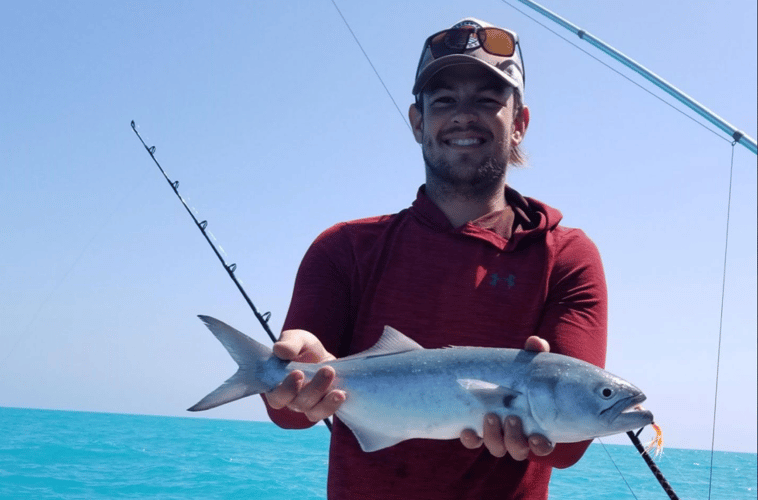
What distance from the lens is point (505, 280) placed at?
9.41ft

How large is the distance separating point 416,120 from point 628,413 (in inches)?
80.2

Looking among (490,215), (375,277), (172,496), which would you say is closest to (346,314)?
(375,277)

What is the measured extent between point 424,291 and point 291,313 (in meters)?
0.68

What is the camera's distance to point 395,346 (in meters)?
2.69

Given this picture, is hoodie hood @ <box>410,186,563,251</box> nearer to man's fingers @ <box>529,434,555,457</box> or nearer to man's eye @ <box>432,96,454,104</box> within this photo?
man's eye @ <box>432,96,454,104</box>

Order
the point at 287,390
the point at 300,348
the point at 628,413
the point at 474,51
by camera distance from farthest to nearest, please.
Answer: the point at 474,51 → the point at 300,348 → the point at 287,390 → the point at 628,413

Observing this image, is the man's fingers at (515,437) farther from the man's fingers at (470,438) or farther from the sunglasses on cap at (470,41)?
the sunglasses on cap at (470,41)

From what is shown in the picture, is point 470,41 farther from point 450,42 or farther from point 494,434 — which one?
point 494,434

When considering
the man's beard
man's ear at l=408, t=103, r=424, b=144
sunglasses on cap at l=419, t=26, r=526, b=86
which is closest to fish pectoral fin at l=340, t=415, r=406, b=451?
the man's beard

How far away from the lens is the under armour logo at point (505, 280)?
9.38 feet

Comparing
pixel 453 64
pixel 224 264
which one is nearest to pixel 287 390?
pixel 453 64

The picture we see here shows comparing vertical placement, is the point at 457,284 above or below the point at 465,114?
below

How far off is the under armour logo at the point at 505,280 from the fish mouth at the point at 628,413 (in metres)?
0.72

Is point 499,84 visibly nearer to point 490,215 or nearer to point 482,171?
point 482,171
